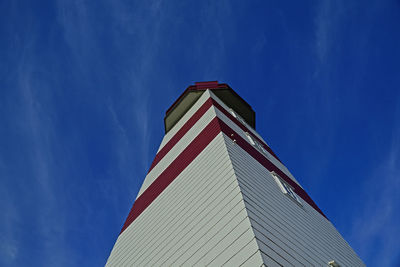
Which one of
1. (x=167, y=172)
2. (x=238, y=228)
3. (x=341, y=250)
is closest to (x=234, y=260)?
(x=238, y=228)

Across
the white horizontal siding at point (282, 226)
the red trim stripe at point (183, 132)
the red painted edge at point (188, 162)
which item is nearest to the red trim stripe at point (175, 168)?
the red painted edge at point (188, 162)

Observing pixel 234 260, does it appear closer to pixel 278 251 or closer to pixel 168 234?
pixel 278 251

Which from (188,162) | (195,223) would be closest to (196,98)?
(188,162)

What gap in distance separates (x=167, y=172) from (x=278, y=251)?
16.1ft

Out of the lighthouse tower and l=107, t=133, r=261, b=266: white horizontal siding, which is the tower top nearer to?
the lighthouse tower

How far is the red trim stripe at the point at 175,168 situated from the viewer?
7110 mm

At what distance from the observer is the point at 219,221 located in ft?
13.1

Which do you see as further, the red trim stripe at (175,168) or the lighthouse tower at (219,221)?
the red trim stripe at (175,168)

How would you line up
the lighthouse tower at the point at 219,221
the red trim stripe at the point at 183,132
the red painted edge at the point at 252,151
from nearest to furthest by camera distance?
1. the lighthouse tower at the point at 219,221
2. the red painted edge at the point at 252,151
3. the red trim stripe at the point at 183,132

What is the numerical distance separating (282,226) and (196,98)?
30.5 ft

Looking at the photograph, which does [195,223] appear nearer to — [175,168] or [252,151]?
[175,168]

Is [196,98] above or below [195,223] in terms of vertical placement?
above

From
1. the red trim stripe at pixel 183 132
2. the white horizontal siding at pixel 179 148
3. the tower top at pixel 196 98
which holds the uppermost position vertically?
the tower top at pixel 196 98

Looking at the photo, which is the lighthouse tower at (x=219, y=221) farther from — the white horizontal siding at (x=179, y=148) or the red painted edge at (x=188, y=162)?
the white horizontal siding at (x=179, y=148)
